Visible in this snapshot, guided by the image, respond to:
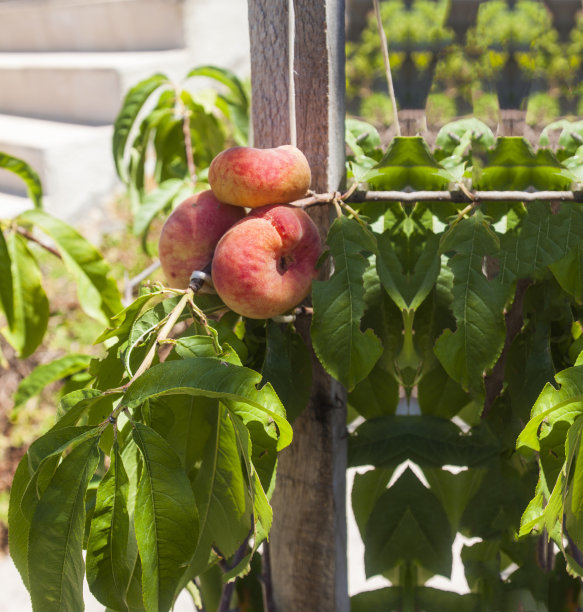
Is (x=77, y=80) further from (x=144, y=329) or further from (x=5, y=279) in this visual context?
(x=144, y=329)

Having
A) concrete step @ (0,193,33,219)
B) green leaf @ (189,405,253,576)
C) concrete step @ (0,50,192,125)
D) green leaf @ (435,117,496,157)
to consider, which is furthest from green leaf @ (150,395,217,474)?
concrete step @ (0,50,192,125)

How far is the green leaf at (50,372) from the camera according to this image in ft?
3.38

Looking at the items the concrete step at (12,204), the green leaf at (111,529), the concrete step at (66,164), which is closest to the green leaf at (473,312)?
the green leaf at (111,529)

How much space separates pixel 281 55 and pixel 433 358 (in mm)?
385

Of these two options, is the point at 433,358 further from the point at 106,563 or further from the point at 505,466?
the point at 106,563

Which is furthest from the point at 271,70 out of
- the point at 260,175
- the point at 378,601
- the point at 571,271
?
the point at 378,601

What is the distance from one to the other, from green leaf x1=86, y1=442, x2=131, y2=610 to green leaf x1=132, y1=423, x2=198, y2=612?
0.02 metres

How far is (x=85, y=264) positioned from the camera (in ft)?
3.13

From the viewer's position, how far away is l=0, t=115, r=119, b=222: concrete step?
2.79m

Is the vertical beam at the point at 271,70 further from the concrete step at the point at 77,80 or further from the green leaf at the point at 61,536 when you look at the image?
the concrete step at the point at 77,80

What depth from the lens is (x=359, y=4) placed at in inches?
166

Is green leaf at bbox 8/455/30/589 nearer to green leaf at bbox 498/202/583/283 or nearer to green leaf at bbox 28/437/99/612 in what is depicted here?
green leaf at bbox 28/437/99/612

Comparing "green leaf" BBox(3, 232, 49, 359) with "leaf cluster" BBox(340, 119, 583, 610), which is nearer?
"leaf cluster" BBox(340, 119, 583, 610)

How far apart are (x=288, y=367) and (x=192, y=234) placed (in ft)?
0.57
